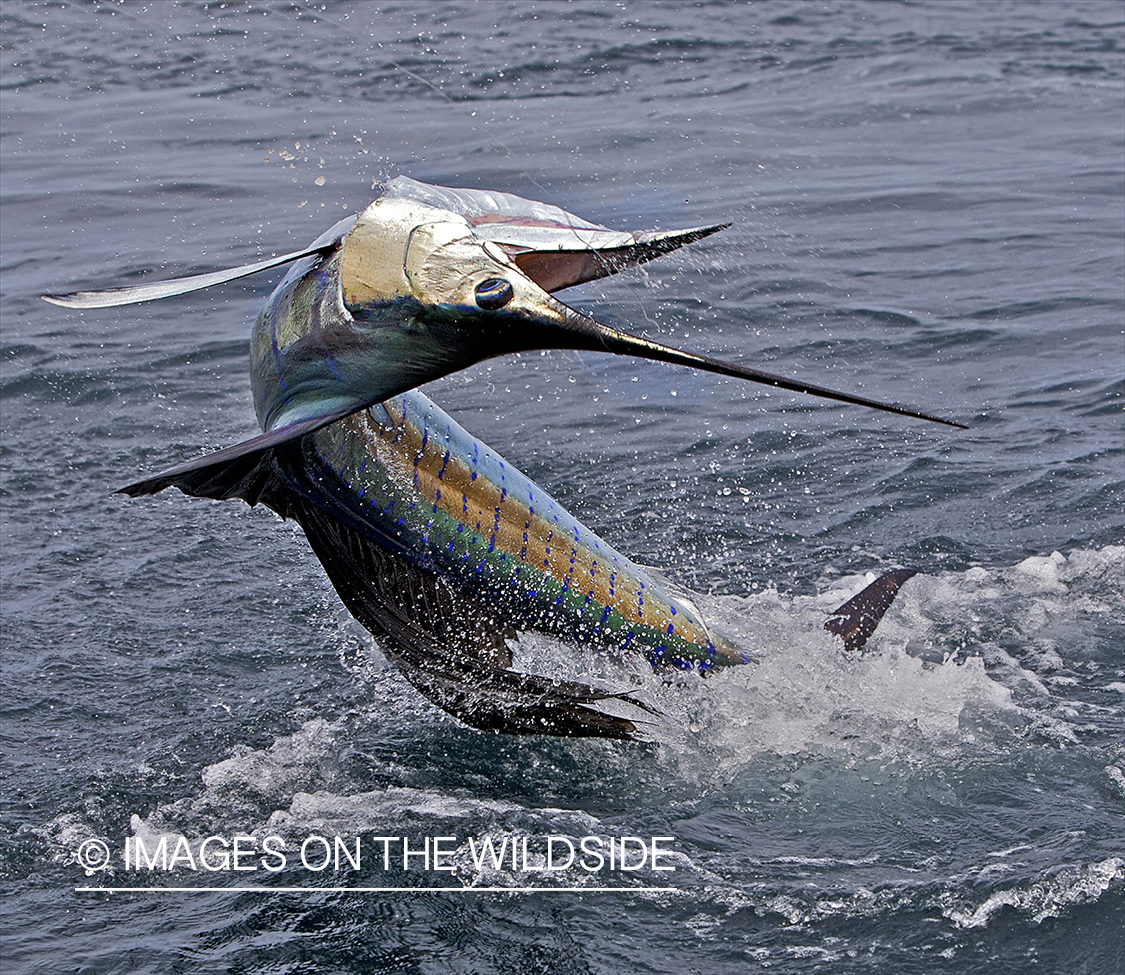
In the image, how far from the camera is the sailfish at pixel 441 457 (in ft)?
12.1

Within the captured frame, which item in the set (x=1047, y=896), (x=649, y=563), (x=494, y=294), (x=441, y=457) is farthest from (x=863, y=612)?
(x=494, y=294)

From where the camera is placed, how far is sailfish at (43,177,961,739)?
12.1 ft

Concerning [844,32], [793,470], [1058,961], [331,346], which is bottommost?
[1058,961]

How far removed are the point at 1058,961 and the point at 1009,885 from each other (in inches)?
13.0

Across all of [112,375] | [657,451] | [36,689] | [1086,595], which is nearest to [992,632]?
[1086,595]

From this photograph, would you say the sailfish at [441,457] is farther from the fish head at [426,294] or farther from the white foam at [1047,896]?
the white foam at [1047,896]

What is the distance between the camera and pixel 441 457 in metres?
4.39

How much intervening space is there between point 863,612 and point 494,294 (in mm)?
2568

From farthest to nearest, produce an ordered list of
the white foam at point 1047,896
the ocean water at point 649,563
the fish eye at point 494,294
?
the ocean water at point 649,563 → the white foam at point 1047,896 → the fish eye at point 494,294

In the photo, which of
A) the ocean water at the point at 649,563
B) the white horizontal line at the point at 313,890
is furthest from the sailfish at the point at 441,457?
the white horizontal line at the point at 313,890

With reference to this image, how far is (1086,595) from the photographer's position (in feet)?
19.9

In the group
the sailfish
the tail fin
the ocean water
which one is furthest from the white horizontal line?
the tail fin

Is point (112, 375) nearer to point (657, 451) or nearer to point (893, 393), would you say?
point (657, 451)

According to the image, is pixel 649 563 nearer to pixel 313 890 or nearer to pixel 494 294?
pixel 313 890
